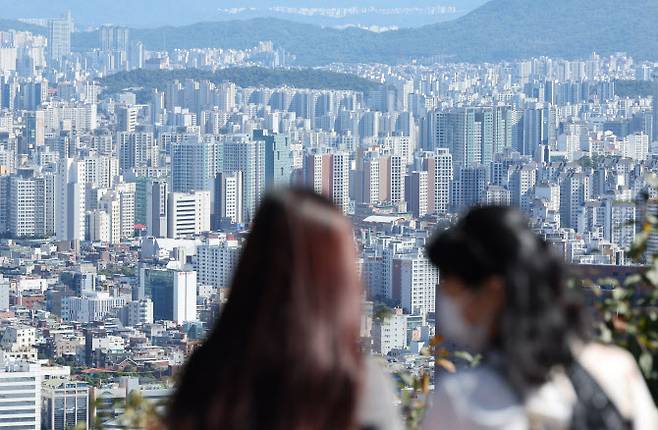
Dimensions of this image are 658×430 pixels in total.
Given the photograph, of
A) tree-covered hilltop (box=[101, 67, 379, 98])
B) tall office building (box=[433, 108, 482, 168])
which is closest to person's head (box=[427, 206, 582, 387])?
tall office building (box=[433, 108, 482, 168])

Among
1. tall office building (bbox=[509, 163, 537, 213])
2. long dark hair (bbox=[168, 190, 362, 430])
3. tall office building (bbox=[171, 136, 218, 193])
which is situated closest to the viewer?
long dark hair (bbox=[168, 190, 362, 430])

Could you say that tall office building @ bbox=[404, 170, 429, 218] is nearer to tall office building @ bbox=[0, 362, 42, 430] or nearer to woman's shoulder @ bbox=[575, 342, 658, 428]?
tall office building @ bbox=[0, 362, 42, 430]

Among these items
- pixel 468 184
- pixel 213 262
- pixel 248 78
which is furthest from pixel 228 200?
pixel 248 78

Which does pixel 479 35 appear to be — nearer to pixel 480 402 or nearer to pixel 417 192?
pixel 417 192

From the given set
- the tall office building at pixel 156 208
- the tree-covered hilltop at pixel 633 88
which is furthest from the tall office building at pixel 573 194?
the tree-covered hilltop at pixel 633 88

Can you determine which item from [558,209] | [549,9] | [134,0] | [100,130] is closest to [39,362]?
[558,209]

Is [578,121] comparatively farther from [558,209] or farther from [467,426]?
[467,426]

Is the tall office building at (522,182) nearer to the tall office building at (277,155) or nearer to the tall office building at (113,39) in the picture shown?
the tall office building at (277,155)
